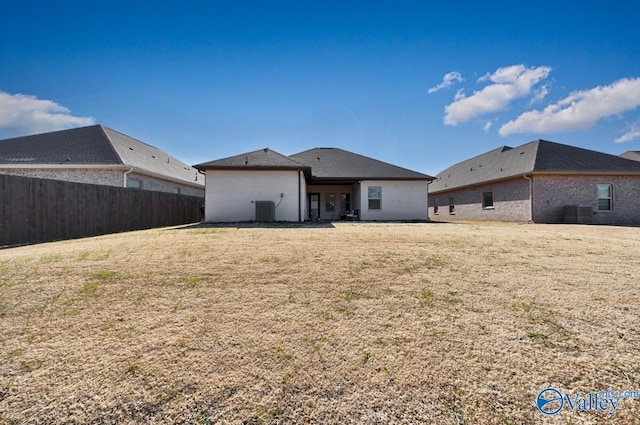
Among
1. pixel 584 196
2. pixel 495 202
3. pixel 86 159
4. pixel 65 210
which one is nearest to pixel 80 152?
pixel 86 159

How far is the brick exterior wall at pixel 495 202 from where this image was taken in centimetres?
1608

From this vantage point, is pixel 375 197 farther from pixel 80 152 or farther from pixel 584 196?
pixel 80 152

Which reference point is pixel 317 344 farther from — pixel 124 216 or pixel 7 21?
pixel 7 21

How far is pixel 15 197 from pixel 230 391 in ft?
31.7

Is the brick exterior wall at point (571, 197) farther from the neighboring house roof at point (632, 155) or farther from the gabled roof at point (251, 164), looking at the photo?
the gabled roof at point (251, 164)

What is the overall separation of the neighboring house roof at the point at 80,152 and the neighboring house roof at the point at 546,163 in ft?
71.2

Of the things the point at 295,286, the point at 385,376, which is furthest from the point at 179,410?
the point at 295,286

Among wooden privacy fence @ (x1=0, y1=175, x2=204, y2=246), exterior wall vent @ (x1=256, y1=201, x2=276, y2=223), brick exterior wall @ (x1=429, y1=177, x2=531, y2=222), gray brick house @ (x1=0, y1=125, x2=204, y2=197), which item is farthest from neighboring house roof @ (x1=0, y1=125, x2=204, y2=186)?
brick exterior wall @ (x1=429, y1=177, x2=531, y2=222)

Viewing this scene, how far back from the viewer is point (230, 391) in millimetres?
2203

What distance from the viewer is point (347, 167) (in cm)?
1800

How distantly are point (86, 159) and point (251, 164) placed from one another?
9.06 m

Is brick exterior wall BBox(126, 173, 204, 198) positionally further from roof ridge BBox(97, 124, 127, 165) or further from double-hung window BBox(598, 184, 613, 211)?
double-hung window BBox(598, 184, 613, 211)

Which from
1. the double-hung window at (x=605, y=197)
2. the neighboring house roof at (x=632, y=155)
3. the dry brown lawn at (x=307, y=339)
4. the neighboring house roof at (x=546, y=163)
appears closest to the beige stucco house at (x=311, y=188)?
the neighboring house roof at (x=546, y=163)

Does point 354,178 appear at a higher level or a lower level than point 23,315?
higher
